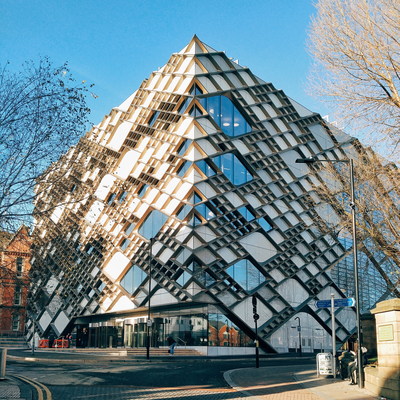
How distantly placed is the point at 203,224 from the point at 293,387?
25.5m

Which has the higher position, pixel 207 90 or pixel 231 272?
pixel 207 90

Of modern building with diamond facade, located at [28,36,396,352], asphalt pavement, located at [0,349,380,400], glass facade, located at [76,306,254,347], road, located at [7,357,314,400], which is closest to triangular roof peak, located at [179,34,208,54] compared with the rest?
modern building with diamond facade, located at [28,36,396,352]

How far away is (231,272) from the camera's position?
43.1 m

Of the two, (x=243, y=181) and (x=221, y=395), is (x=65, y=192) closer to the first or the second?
(x=221, y=395)

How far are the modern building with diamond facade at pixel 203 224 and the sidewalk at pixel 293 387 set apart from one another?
768 inches

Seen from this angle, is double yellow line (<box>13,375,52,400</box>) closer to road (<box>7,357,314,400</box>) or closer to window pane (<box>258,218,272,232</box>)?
road (<box>7,357,314,400</box>)

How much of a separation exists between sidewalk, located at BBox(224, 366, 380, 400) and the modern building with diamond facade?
19.5 metres

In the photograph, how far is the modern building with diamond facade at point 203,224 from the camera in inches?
1658

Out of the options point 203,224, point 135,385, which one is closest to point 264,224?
point 203,224

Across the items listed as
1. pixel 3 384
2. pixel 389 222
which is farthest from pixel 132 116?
pixel 3 384

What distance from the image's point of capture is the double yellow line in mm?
13031

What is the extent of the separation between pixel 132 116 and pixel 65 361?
27967mm

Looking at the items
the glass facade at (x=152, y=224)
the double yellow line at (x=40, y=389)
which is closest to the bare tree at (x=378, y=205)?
the double yellow line at (x=40, y=389)

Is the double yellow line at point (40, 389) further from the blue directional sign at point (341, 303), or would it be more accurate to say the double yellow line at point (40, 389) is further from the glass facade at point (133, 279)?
the glass facade at point (133, 279)
